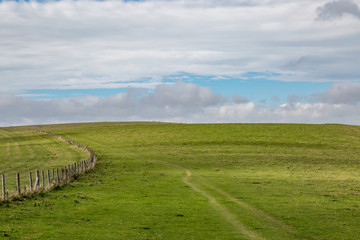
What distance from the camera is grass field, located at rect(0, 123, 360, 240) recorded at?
20109 mm

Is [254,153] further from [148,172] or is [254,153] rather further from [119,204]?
[119,204]

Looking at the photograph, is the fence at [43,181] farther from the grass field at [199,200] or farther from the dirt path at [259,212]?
the dirt path at [259,212]

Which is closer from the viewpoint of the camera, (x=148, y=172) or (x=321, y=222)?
(x=321, y=222)

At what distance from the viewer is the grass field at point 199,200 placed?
20.1m

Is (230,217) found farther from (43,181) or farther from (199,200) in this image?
(43,181)

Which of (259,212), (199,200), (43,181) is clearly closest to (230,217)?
(259,212)

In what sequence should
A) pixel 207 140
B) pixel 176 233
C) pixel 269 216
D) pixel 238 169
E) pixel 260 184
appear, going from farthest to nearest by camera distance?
1. pixel 207 140
2. pixel 238 169
3. pixel 260 184
4. pixel 269 216
5. pixel 176 233

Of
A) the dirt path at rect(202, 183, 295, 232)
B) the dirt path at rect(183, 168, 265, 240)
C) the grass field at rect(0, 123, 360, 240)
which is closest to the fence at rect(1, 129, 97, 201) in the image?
the grass field at rect(0, 123, 360, 240)

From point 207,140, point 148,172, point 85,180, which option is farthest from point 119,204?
point 207,140

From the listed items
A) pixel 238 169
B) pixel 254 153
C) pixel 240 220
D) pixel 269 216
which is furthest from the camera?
pixel 254 153

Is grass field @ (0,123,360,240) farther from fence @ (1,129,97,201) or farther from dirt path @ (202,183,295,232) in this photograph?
fence @ (1,129,97,201)

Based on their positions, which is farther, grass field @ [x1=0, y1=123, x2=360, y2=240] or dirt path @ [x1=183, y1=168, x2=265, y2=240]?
grass field @ [x1=0, y1=123, x2=360, y2=240]

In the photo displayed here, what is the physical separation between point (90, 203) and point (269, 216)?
35.3ft

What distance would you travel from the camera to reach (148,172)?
168 feet
